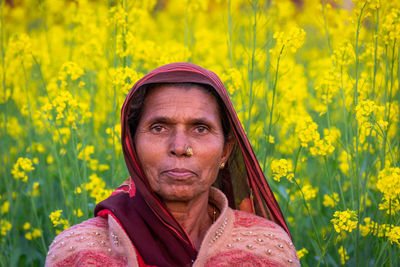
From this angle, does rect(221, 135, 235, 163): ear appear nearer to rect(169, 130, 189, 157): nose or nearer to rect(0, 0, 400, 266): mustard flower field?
rect(169, 130, 189, 157): nose

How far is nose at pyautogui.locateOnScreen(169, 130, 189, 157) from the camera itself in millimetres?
1811

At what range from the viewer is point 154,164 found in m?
1.87

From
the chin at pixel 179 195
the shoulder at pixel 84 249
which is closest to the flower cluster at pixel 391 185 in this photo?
the chin at pixel 179 195

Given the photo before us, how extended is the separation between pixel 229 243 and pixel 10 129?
2831 millimetres

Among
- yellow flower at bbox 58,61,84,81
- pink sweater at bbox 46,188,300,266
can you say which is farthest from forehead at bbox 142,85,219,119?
yellow flower at bbox 58,61,84,81

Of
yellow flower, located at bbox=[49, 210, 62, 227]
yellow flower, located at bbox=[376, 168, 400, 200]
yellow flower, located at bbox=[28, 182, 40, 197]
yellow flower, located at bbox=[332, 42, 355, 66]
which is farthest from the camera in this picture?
yellow flower, located at bbox=[28, 182, 40, 197]

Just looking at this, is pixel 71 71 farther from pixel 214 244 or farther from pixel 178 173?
pixel 214 244

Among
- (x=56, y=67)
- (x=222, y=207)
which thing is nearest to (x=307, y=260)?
(x=222, y=207)

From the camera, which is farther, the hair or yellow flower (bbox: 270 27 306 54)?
yellow flower (bbox: 270 27 306 54)

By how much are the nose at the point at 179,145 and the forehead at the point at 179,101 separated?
9cm

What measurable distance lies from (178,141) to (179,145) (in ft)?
0.06

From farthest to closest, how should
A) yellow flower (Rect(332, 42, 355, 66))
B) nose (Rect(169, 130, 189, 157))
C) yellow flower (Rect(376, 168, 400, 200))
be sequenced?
yellow flower (Rect(332, 42, 355, 66))
yellow flower (Rect(376, 168, 400, 200))
nose (Rect(169, 130, 189, 157))

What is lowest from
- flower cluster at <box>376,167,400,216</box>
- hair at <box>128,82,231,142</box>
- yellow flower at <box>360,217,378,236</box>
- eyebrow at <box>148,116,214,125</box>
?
yellow flower at <box>360,217,378,236</box>

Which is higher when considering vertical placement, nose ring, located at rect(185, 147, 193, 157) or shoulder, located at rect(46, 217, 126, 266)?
nose ring, located at rect(185, 147, 193, 157)
